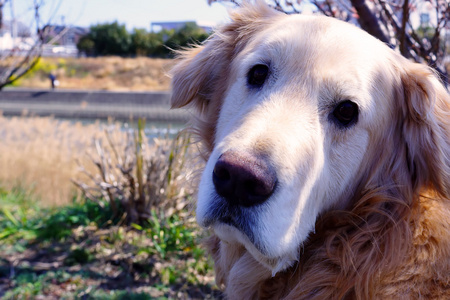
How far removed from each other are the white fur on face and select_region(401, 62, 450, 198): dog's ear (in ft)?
0.56

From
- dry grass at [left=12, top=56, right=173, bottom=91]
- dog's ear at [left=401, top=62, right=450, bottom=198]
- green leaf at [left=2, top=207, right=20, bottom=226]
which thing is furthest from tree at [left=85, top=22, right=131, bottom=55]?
dog's ear at [left=401, top=62, right=450, bottom=198]

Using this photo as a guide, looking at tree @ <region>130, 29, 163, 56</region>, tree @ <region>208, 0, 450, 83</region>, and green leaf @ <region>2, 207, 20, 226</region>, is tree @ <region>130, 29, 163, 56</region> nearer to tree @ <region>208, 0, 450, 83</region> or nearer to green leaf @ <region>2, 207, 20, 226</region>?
green leaf @ <region>2, 207, 20, 226</region>

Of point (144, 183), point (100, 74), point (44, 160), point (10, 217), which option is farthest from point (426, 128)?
point (100, 74)

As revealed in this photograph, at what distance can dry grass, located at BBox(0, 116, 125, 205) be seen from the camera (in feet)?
23.4

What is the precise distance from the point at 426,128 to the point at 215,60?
1337mm

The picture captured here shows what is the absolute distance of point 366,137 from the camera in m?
2.28

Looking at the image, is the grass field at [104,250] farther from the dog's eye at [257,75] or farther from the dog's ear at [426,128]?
the dog's ear at [426,128]

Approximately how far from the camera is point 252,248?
6.50 ft

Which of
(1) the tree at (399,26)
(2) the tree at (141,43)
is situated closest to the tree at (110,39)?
(2) the tree at (141,43)

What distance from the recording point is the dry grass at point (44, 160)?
7133mm

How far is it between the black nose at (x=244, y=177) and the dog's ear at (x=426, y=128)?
3.09 feet

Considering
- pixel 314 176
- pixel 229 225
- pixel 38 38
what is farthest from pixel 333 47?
pixel 38 38

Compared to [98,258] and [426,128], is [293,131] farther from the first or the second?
[98,258]

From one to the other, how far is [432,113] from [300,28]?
82cm
